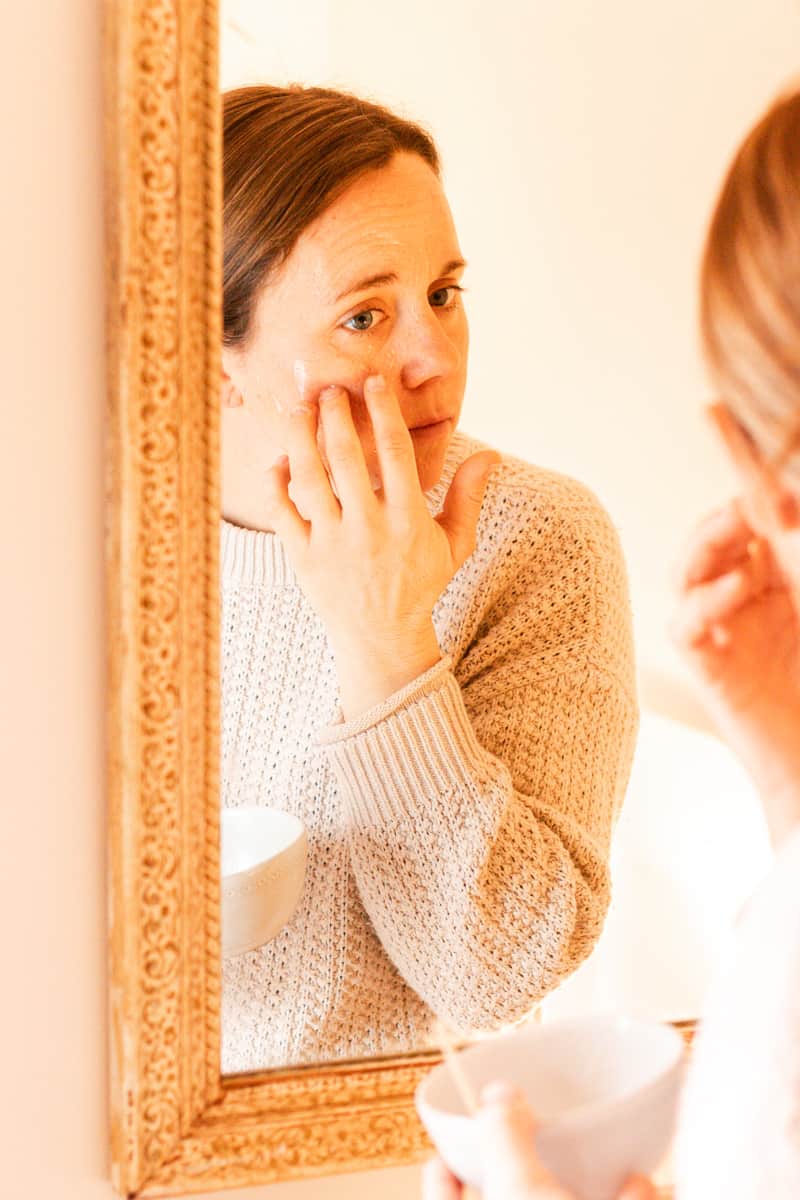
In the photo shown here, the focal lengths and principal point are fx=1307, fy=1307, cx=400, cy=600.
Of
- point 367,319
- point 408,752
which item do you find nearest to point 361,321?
point 367,319

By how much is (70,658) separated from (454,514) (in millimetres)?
204

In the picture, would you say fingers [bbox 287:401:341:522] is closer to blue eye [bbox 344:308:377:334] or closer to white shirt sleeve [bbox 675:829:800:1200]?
blue eye [bbox 344:308:377:334]

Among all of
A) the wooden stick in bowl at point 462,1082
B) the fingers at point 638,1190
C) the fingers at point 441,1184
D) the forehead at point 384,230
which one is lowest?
the fingers at point 441,1184

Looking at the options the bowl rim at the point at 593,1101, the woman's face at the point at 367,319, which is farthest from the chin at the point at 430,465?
the bowl rim at the point at 593,1101

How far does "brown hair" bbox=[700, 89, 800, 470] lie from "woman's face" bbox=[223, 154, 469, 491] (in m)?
0.19

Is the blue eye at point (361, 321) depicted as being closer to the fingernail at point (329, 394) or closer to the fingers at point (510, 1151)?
the fingernail at point (329, 394)

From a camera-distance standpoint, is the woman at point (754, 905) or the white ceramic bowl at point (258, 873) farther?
the white ceramic bowl at point (258, 873)

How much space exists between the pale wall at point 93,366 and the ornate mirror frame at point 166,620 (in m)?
0.02

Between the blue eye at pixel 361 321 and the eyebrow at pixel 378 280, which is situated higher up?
the eyebrow at pixel 378 280

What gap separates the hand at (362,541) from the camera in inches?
25.1

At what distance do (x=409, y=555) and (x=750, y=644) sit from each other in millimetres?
170

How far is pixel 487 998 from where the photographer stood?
0.68 metres

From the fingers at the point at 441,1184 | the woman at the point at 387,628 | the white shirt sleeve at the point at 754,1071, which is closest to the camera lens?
the white shirt sleeve at the point at 754,1071

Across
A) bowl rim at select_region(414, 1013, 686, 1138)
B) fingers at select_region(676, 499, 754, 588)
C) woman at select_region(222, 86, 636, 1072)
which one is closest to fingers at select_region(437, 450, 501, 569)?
woman at select_region(222, 86, 636, 1072)
